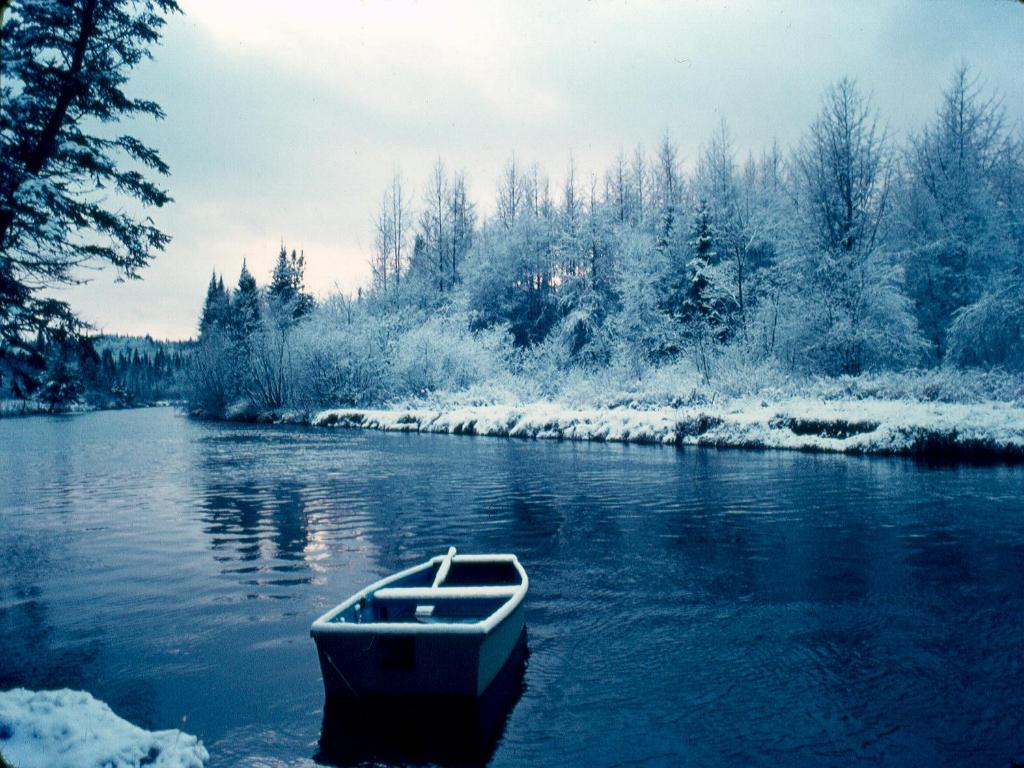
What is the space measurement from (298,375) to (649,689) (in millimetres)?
48005

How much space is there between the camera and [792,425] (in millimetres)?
27250

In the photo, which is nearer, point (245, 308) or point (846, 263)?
point (846, 263)

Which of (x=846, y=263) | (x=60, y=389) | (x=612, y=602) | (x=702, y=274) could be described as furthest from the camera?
(x=60, y=389)

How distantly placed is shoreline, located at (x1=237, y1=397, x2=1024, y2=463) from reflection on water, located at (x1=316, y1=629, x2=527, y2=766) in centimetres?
2148

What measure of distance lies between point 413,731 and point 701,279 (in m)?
41.8

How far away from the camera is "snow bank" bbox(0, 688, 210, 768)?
183 inches

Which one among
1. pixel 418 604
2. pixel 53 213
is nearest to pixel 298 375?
pixel 53 213

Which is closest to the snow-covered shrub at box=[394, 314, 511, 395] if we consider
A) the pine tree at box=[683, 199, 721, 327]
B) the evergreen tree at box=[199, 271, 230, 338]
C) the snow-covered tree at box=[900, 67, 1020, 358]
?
the pine tree at box=[683, 199, 721, 327]

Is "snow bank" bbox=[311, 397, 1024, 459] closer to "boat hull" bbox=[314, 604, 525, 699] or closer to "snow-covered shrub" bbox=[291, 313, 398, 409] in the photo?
"snow-covered shrub" bbox=[291, 313, 398, 409]

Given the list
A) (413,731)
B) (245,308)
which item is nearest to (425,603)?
(413,731)

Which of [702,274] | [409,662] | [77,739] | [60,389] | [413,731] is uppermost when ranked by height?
[702,274]

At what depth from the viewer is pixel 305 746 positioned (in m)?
5.88

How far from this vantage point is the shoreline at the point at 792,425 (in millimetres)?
22391

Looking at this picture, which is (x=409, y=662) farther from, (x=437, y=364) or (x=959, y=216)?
(x=437, y=364)
